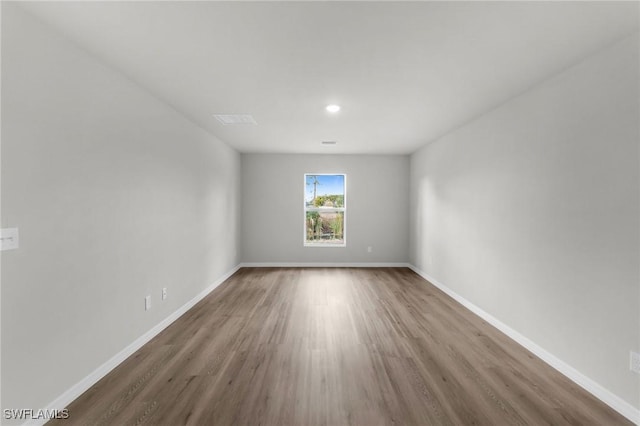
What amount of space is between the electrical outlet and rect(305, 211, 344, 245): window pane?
4.43m

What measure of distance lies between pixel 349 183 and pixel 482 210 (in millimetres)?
2920

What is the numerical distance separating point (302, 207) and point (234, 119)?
8.70 ft

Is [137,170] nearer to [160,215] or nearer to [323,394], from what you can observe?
[160,215]

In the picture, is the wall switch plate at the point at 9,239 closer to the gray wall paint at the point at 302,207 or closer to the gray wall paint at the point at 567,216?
the gray wall paint at the point at 567,216

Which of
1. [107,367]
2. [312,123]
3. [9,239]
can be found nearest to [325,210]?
[312,123]

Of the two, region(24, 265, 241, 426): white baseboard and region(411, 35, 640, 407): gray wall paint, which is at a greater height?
region(411, 35, 640, 407): gray wall paint

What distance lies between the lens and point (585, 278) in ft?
6.40

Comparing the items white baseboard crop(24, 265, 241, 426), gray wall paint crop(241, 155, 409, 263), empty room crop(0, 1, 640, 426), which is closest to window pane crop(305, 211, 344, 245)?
gray wall paint crop(241, 155, 409, 263)

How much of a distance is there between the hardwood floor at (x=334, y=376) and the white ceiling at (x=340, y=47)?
7.76ft

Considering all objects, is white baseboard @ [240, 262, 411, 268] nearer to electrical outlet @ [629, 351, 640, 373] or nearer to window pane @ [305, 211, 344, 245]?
window pane @ [305, 211, 344, 245]

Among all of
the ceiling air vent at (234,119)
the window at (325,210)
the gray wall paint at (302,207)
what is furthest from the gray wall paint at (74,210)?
the window at (325,210)

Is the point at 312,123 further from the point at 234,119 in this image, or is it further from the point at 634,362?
the point at 634,362

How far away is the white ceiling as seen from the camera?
1499mm

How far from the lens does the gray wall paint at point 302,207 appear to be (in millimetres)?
5656
